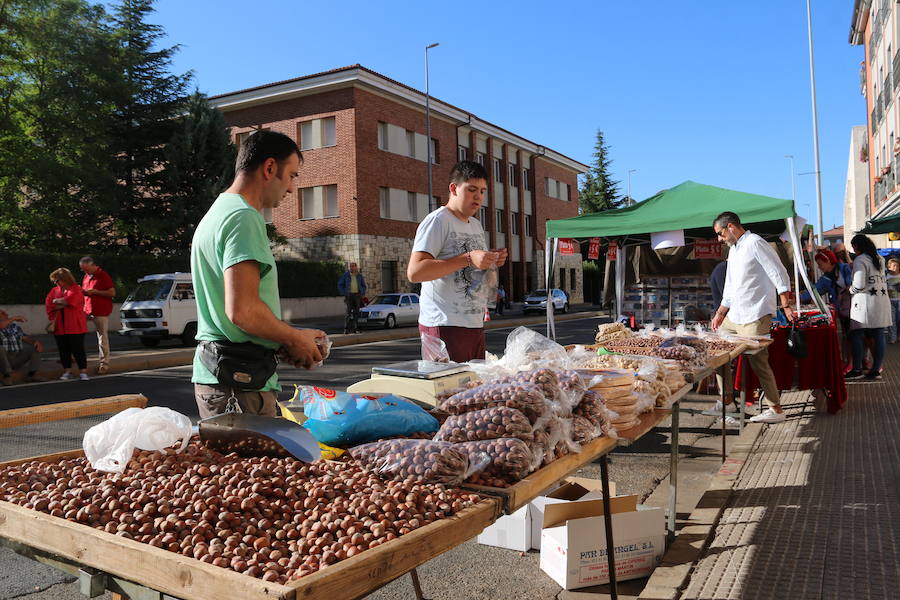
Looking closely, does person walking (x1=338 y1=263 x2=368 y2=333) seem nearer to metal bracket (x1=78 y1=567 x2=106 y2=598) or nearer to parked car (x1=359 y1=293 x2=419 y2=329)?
parked car (x1=359 y1=293 x2=419 y2=329)

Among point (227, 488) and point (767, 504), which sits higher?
point (227, 488)

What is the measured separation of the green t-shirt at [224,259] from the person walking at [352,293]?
60.3ft

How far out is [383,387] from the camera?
2.89 m

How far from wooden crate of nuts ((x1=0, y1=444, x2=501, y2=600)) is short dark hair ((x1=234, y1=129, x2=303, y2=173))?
1.10 meters

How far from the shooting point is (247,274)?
2.09 m

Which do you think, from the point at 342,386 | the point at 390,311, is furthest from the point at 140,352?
the point at 390,311

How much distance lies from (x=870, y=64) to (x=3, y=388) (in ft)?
121

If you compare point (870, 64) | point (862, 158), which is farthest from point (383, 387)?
point (862, 158)

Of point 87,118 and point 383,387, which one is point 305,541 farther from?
point 87,118

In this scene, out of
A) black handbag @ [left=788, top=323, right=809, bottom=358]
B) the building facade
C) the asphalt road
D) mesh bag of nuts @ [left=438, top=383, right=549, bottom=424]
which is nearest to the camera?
mesh bag of nuts @ [left=438, top=383, right=549, bottom=424]

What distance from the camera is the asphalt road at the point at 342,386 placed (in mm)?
3229

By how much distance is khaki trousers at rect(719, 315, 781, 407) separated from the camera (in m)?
6.37

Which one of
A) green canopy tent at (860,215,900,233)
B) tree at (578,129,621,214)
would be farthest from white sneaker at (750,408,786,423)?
tree at (578,129,621,214)

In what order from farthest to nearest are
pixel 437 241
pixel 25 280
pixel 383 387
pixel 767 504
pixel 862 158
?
pixel 862 158, pixel 25 280, pixel 767 504, pixel 437 241, pixel 383 387
